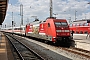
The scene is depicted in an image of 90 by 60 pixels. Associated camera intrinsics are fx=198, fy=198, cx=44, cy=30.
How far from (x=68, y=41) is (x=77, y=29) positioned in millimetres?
22092

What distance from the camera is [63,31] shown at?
21.7 meters

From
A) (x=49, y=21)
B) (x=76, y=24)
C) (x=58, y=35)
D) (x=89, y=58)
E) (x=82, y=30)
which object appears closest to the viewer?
(x=89, y=58)

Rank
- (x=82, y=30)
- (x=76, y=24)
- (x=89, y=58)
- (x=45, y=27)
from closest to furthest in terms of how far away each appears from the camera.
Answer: (x=89, y=58) < (x=45, y=27) < (x=82, y=30) < (x=76, y=24)

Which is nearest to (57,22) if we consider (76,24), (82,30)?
(82,30)

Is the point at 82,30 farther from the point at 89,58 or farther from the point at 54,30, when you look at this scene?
the point at 89,58

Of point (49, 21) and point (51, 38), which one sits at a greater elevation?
point (49, 21)

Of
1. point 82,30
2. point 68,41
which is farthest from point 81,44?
point 82,30

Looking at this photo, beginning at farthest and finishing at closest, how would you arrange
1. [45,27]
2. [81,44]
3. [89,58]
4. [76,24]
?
[76,24]
[45,27]
[81,44]
[89,58]

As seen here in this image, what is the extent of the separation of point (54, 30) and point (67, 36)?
5.26 ft

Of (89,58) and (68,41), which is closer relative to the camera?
(89,58)

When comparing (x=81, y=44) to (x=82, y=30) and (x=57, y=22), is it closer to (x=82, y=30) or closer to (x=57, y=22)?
(x=57, y=22)

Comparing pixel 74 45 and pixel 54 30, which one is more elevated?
pixel 54 30

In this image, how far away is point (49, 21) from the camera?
23.2 meters

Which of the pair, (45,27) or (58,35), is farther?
(45,27)
